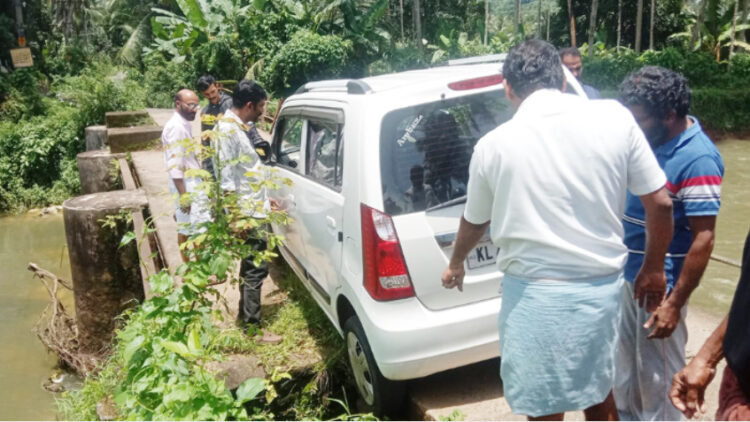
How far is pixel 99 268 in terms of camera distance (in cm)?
684

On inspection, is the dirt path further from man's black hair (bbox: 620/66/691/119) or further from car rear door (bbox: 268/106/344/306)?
man's black hair (bbox: 620/66/691/119)

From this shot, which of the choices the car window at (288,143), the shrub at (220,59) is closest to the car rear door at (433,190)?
the car window at (288,143)

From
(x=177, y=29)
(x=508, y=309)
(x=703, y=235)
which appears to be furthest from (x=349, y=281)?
(x=177, y=29)

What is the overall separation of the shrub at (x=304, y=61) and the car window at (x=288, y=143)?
14.4 meters

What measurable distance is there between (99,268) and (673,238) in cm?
589

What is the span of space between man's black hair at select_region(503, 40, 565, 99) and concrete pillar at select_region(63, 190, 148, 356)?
5374mm

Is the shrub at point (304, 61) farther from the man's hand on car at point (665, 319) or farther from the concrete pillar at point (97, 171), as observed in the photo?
the man's hand on car at point (665, 319)

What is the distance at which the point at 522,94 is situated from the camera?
2475mm

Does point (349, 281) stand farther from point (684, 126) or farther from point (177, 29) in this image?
point (177, 29)

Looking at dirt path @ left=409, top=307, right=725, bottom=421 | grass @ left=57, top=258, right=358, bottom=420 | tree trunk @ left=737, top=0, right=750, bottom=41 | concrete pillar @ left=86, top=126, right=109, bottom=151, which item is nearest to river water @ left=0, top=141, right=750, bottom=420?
concrete pillar @ left=86, top=126, right=109, bottom=151

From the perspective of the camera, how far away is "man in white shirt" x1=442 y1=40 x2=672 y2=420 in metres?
2.28

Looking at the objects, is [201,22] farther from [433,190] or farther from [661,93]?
[661,93]

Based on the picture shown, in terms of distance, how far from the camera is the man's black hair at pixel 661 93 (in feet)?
8.92

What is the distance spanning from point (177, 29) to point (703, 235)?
2152cm
